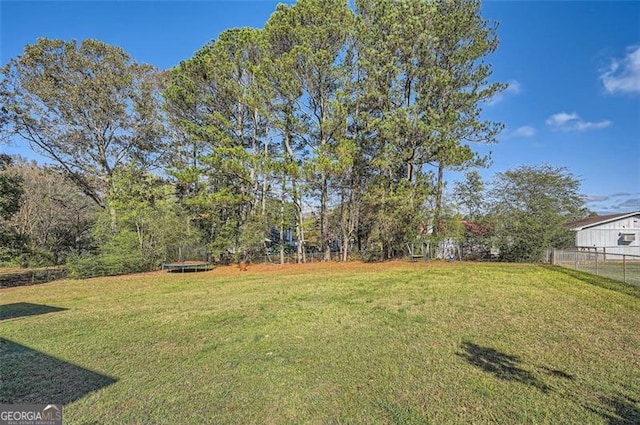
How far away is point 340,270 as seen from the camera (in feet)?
42.7

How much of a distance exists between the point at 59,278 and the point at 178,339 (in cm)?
1295

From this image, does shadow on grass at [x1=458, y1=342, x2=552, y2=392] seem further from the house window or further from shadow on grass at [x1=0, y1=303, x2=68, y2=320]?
the house window

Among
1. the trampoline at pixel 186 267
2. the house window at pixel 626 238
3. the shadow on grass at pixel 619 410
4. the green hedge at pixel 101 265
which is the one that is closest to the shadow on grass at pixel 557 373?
the shadow on grass at pixel 619 410

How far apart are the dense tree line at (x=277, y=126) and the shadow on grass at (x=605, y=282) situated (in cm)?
511

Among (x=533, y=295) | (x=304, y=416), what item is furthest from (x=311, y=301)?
(x=533, y=295)

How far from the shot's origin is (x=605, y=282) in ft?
29.8

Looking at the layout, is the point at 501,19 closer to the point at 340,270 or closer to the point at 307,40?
the point at 307,40

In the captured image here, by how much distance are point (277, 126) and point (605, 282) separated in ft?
45.7

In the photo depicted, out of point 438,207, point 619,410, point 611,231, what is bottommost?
point 619,410

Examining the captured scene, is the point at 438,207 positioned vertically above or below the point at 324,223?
above

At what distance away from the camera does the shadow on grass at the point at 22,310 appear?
6477mm

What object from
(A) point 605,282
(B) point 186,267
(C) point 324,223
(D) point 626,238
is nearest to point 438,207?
(C) point 324,223

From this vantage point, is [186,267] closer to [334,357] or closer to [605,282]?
[334,357]

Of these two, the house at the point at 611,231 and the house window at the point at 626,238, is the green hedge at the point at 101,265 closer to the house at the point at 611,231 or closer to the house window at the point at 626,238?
the house at the point at 611,231
